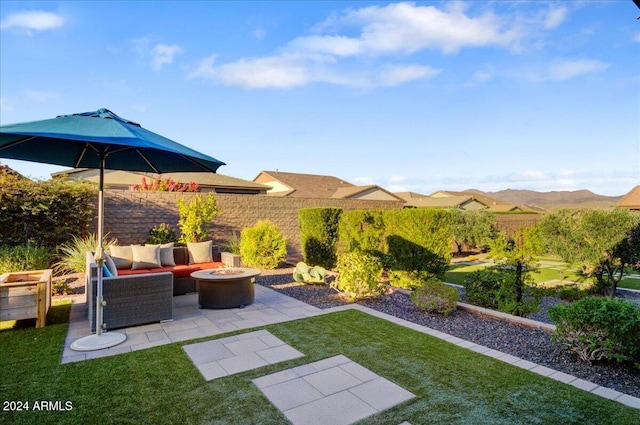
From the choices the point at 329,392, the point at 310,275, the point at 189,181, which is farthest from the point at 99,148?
the point at 189,181

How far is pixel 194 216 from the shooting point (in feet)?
31.8

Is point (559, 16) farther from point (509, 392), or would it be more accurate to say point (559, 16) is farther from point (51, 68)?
point (51, 68)

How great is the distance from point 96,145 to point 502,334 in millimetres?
5934

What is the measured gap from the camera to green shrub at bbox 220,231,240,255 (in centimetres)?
1053

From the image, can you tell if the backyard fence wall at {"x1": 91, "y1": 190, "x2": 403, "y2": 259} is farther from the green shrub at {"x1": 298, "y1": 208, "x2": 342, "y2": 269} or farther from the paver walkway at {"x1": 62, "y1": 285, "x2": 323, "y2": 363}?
the paver walkway at {"x1": 62, "y1": 285, "x2": 323, "y2": 363}

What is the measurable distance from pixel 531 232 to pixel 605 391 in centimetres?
327

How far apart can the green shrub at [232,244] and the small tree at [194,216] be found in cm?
101

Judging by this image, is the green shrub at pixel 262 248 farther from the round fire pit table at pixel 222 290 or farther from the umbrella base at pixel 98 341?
the umbrella base at pixel 98 341

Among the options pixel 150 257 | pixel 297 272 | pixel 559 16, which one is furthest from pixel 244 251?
pixel 559 16

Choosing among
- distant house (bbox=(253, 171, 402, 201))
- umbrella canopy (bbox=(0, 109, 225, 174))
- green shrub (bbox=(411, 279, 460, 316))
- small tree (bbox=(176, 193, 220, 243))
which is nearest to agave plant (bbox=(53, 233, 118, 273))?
small tree (bbox=(176, 193, 220, 243))

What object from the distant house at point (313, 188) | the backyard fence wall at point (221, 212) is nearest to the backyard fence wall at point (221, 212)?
the backyard fence wall at point (221, 212)

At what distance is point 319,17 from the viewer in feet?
28.9

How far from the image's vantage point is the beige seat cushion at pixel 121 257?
22.3ft

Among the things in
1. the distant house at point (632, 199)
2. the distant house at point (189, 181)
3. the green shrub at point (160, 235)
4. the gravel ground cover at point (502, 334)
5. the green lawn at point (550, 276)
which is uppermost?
the distant house at point (189, 181)
